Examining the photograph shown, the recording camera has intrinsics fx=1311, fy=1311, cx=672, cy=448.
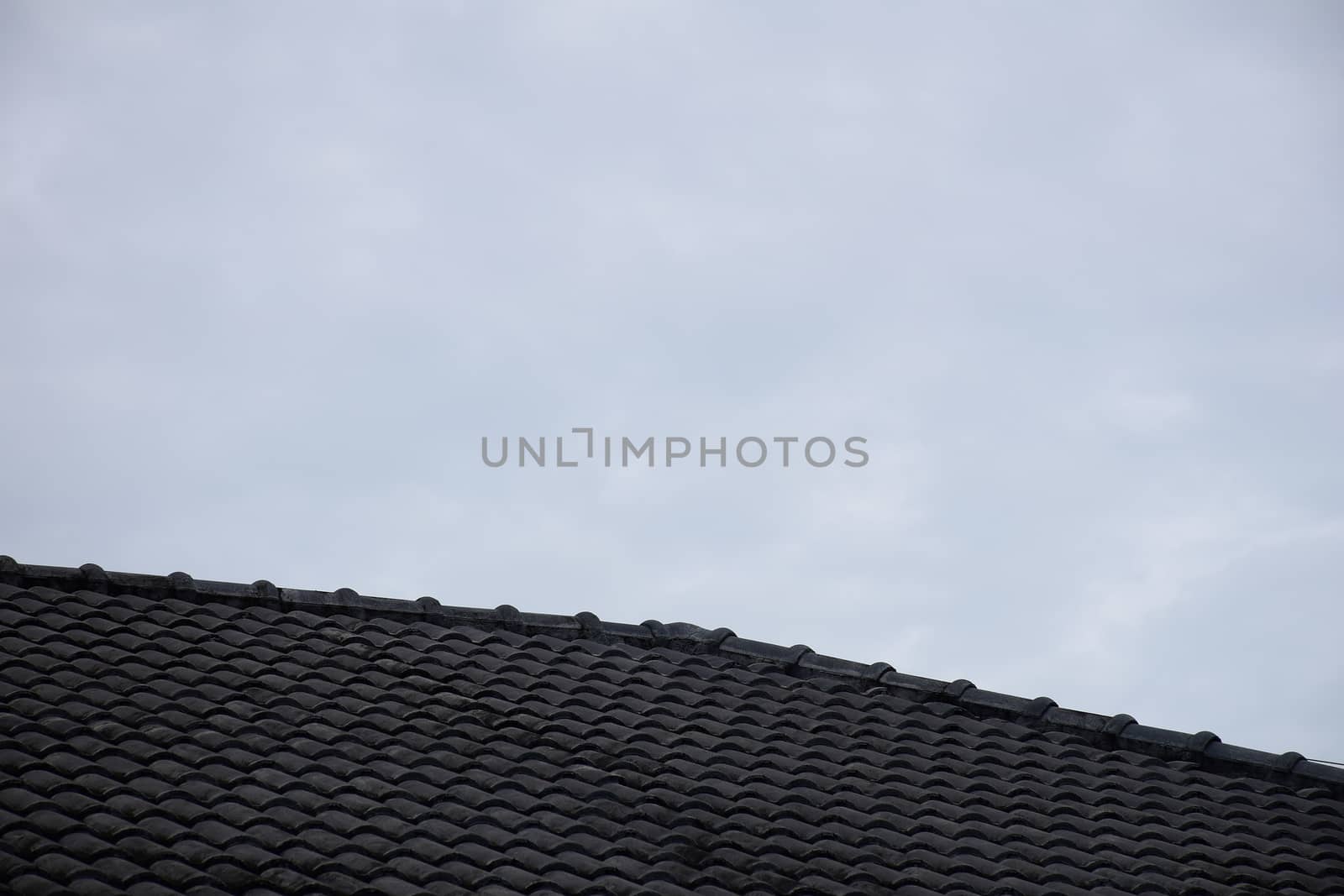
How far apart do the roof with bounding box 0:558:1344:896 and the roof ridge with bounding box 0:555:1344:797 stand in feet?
0.07

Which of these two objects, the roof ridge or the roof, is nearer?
the roof

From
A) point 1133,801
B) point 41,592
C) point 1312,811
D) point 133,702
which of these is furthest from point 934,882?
point 41,592

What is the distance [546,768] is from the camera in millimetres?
8000

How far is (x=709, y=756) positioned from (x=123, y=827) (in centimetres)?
355

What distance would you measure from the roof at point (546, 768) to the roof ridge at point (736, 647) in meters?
0.02

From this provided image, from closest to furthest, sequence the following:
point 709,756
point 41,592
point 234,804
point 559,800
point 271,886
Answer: point 271,886 < point 234,804 < point 559,800 < point 709,756 < point 41,592

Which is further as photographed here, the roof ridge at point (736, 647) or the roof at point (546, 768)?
the roof ridge at point (736, 647)

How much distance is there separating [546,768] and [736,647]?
9.27 feet

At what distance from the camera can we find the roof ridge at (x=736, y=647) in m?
Answer: 9.57

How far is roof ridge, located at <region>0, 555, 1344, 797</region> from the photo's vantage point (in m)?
9.57

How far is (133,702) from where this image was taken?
802cm

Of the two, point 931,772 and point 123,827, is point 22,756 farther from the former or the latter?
point 931,772

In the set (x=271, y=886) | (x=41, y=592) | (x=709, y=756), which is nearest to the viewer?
(x=271, y=886)

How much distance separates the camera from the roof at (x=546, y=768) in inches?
267
